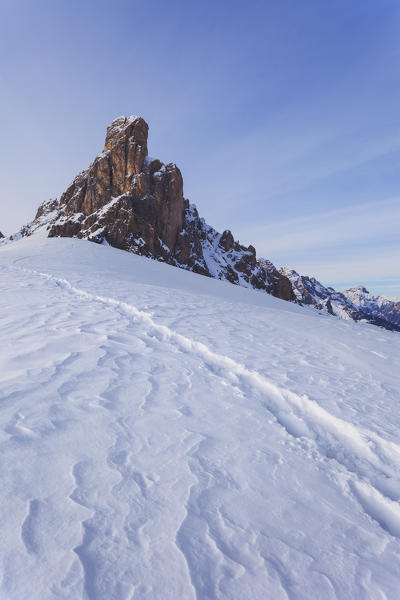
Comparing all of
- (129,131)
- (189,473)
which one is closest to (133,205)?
(129,131)

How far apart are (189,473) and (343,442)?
1.99 meters

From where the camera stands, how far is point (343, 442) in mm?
3525

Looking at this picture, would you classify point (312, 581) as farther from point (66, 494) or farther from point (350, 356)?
point (350, 356)

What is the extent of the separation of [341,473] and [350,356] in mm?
5031

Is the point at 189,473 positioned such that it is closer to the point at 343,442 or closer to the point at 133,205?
the point at 343,442

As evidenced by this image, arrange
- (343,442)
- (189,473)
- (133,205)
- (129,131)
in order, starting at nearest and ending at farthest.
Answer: (189,473)
(343,442)
(133,205)
(129,131)

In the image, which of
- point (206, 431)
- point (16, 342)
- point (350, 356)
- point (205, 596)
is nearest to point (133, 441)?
point (206, 431)

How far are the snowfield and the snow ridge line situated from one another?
0.06 feet

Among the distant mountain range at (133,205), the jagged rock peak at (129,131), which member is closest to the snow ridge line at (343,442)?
the distant mountain range at (133,205)

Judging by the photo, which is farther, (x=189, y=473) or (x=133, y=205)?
(x=133, y=205)

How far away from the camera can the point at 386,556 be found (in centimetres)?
214

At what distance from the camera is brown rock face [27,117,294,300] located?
270 ft

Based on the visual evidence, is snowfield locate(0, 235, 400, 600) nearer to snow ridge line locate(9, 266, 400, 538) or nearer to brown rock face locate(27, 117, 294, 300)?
snow ridge line locate(9, 266, 400, 538)

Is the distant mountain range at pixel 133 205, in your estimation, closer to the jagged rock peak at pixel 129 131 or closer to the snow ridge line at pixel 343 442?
the jagged rock peak at pixel 129 131
